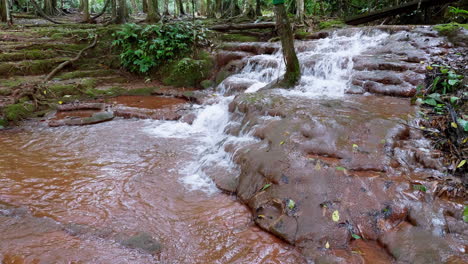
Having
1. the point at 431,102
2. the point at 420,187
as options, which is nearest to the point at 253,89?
the point at 431,102

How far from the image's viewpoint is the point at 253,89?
786 centimetres

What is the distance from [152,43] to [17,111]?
5.08 m

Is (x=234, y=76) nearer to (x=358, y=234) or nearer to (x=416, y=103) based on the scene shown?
(x=416, y=103)

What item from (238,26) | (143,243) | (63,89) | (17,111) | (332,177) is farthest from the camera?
(238,26)

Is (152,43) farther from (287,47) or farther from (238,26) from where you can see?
(287,47)

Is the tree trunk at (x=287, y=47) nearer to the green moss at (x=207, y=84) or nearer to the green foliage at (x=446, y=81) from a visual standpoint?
the green foliage at (x=446, y=81)

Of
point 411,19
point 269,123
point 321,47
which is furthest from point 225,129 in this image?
point 411,19

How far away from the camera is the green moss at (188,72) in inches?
392

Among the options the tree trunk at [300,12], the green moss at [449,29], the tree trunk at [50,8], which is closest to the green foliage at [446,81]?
the green moss at [449,29]

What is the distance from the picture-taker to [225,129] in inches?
233

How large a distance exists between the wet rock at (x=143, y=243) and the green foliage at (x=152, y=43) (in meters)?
7.96

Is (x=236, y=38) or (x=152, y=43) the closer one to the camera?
(x=152, y=43)

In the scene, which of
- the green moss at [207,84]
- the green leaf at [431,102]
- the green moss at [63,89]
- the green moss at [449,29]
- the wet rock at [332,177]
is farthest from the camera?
the green moss at [207,84]

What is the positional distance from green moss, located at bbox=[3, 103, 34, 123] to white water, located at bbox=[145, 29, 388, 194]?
2.93m
